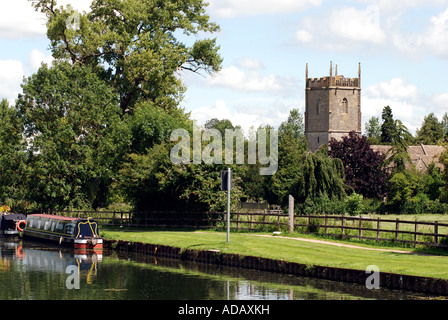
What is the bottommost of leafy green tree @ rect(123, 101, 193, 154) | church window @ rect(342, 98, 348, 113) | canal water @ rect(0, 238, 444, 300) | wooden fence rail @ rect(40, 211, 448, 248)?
canal water @ rect(0, 238, 444, 300)

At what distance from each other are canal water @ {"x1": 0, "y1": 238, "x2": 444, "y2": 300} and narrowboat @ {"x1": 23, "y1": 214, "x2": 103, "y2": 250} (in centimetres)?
532

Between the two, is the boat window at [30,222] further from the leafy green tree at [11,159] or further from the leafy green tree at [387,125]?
the leafy green tree at [387,125]

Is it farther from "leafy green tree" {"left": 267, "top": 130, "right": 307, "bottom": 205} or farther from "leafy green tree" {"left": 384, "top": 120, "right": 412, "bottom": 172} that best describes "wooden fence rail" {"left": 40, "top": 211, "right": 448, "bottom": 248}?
"leafy green tree" {"left": 267, "top": 130, "right": 307, "bottom": 205}

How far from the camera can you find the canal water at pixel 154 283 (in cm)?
2320

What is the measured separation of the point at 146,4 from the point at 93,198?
18113 mm

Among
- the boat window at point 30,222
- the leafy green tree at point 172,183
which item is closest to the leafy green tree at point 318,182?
the leafy green tree at point 172,183

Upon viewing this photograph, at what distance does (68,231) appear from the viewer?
43219 mm

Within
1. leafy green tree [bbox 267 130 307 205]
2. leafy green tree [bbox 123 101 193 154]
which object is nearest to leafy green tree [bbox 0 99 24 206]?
leafy green tree [bbox 123 101 193 154]

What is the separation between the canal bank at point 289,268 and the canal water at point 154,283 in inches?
17.0

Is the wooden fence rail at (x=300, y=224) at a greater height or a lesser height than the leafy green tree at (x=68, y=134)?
lesser

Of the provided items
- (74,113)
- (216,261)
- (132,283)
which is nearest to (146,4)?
(74,113)

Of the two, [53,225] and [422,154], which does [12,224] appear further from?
[422,154]

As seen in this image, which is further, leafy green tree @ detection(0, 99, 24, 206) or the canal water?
leafy green tree @ detection(0, 99, 24, 206)

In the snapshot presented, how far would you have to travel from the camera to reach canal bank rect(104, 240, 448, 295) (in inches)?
915
